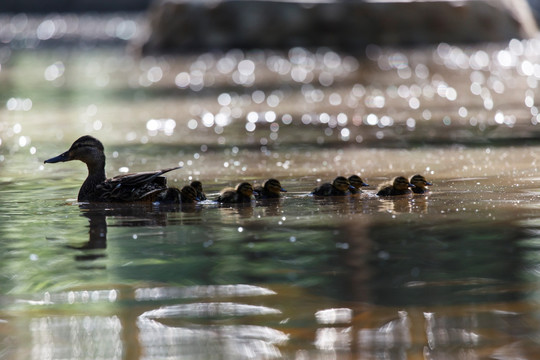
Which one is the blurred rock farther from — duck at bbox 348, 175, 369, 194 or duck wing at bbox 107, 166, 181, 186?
duck wing at bbox 107, 166, 181, 186

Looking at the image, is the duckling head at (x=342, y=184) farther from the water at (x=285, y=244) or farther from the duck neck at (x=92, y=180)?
the duck neck at (x=92, y=180)

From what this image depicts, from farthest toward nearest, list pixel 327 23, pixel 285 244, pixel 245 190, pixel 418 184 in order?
pixel 327 23
pixel 418 184
pixel 245 190
pixel 285 244

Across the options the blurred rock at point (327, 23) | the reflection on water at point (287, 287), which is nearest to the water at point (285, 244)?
the reflection on water at point (287, 287)

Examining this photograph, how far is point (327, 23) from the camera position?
84.7 ft

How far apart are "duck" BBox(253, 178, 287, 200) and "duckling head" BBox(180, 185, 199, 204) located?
428 mm

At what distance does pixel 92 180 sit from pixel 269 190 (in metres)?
1.39

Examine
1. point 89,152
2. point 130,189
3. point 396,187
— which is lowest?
point 396,187

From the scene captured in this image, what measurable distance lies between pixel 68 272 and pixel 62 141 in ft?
22.2

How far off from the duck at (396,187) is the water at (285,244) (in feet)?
0.30

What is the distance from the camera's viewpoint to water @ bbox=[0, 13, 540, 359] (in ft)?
14.9

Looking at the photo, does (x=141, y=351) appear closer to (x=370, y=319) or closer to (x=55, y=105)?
(x=370, y=319)

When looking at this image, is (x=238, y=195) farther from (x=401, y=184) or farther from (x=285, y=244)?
(x=285, y=244)

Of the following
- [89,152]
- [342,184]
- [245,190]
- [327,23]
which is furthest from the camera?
[327,23]

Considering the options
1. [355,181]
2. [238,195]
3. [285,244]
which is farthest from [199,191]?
[285,244]
